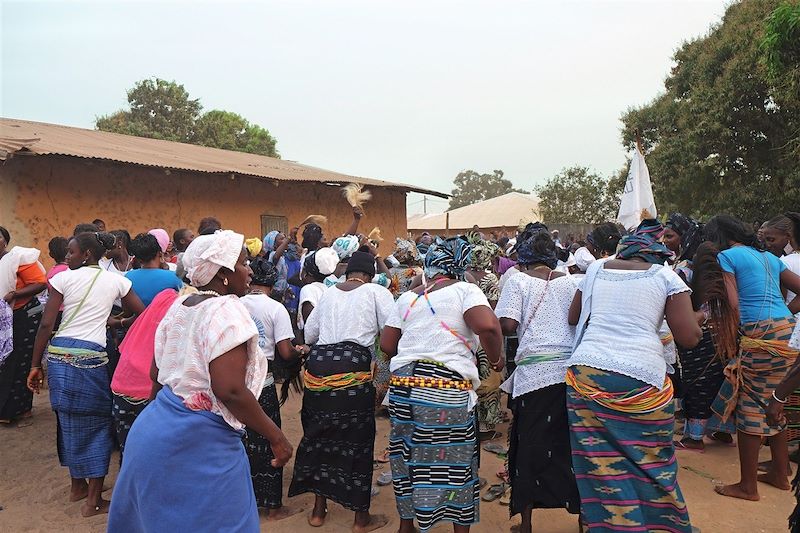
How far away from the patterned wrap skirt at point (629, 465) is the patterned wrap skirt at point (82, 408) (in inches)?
137

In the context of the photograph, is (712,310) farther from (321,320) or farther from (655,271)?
(321,320)

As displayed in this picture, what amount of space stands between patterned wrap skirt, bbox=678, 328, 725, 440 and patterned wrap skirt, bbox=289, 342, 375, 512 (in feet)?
9.42

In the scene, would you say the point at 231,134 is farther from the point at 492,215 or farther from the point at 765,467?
the point at 765,467

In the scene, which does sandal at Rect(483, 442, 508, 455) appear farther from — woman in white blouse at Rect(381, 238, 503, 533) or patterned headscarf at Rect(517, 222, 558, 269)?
patterned headscarf at Rect(517, 222, 558, 269)

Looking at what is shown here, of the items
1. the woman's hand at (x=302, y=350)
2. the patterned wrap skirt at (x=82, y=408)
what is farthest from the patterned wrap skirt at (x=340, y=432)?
the patterned wrap skirt at (x=82, y=408)

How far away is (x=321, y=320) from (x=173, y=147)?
41.9ft

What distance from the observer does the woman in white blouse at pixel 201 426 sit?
231cm

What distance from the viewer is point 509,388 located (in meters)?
3.79

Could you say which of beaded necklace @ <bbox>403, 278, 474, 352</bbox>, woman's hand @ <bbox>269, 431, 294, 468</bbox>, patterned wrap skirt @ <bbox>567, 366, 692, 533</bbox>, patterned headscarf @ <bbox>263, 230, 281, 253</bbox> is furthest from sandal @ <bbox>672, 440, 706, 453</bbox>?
patterned headscarf @ <bbox>263, 230, 281, 253</bbox>

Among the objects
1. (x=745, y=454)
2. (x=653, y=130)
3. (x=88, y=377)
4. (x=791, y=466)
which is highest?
(x=653, y=130)

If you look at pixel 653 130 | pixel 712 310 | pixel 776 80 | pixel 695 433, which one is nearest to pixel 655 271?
pixel 712 310

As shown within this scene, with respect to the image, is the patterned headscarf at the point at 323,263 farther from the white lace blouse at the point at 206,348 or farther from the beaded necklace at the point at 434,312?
the white lace blouse at the point at 206,348

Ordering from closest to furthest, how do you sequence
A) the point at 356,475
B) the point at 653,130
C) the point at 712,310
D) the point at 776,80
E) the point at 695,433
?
the point at 356,475, the point at 712,310, the point at 695,433, the point at 776,80, the point at 653,130

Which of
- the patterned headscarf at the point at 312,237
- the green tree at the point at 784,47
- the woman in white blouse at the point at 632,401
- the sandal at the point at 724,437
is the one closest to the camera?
the woman in white blouse at the point at 632,401
